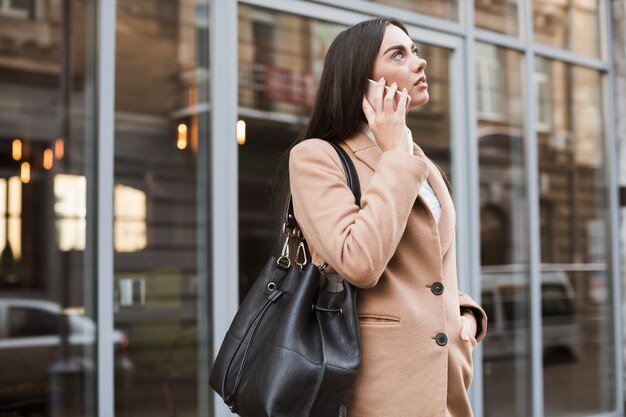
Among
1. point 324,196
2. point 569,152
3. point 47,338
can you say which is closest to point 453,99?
Result: point 569,152

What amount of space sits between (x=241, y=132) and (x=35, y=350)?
162 inches

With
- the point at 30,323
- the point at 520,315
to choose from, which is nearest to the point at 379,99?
the point at 520,315

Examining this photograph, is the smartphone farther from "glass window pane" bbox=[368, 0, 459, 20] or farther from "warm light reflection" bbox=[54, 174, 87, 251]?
"warm light reflection" bbox=[54, 174, 87, 251]

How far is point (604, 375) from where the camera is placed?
20.1 ft

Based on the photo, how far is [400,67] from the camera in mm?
1800

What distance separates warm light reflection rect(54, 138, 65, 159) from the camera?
7973 millimetres

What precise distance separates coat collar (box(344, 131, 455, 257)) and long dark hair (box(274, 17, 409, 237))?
0.12 feet

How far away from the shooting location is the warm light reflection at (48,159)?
8.16 meters

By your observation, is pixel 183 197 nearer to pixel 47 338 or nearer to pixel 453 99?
pixel 47 338

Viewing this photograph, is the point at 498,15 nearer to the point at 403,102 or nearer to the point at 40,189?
the point at 403,102

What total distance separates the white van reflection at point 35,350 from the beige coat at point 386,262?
2.82m

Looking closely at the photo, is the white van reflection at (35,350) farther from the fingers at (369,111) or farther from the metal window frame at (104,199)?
the fingers at (369,111)

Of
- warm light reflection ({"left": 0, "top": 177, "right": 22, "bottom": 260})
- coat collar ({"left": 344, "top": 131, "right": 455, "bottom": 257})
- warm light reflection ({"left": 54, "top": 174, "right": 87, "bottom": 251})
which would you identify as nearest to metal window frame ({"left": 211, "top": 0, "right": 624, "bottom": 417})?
warm light reflection ({"left": 54, "top": 174, "right": 87, "bottom": 251})

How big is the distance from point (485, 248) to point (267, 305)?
4128 millimetres
